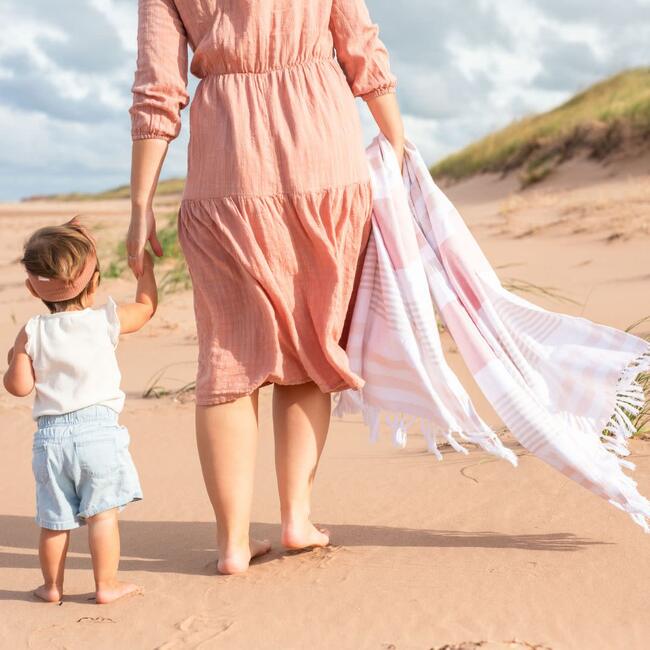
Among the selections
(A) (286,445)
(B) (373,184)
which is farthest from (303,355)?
(B) (373,184)

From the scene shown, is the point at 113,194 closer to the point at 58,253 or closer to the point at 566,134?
the point at 566,134

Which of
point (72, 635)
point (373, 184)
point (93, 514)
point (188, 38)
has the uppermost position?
point (188, 38)

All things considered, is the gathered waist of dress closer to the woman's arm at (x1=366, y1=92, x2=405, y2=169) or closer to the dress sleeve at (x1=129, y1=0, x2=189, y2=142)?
the dress sleeve at (x1=129, y1=0, x2=189, y2=142)

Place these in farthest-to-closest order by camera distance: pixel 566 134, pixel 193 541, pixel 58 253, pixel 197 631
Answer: pixel 566 134 < pixel 193 541 < pixel 58 253 < pixel 197 631

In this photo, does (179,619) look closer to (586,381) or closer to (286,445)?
(286,445)

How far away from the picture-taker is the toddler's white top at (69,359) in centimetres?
247

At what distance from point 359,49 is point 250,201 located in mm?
526

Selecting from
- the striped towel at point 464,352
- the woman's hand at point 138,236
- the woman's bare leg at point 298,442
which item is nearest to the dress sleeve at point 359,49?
the striped towel at point 464,352

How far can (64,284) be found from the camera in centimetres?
248

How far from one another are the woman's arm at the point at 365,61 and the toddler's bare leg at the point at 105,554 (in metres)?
1.24

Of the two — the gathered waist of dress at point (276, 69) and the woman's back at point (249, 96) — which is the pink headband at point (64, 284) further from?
the gathered waist of dress at point (276, 69)

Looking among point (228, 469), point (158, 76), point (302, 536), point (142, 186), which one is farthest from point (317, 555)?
point (158, 76)

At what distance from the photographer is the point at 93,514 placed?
246 centimetres

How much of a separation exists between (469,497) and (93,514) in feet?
3.69
